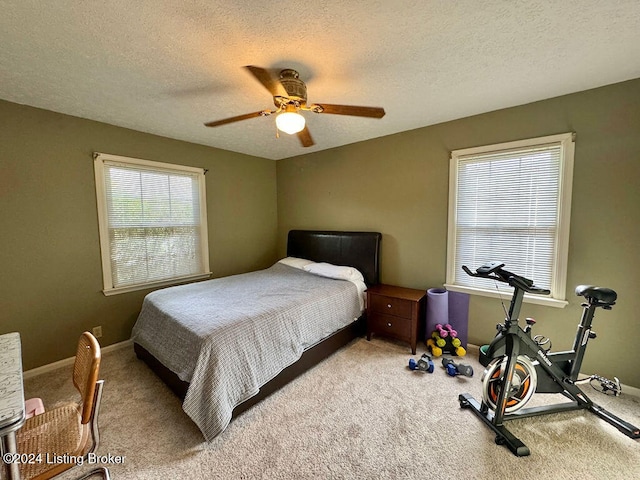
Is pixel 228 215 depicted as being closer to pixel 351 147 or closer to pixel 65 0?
pixel 351 147

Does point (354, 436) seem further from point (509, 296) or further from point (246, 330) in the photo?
point (509, 296)

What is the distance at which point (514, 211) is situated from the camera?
249 cm

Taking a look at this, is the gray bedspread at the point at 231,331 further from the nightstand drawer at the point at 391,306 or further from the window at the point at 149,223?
the window at the point at 149,223

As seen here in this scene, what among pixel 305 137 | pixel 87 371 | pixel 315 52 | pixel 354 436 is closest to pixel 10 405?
pixel 87 371

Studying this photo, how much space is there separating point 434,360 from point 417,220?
59.8 inches

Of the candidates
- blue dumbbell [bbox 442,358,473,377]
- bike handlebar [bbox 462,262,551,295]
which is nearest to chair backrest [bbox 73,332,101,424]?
bike handlebar [bbox 462,262,551,295]

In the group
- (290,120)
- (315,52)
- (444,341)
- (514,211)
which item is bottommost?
(444,341)

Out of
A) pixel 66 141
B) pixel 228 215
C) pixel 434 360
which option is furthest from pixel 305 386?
pixel 66 141

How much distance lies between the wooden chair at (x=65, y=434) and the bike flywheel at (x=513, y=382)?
2236mm

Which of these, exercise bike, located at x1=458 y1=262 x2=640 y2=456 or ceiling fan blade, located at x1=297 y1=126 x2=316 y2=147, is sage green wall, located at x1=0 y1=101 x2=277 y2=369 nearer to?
ceiling fan blade, located at x1=297 y1=126 x2=316 y2=147

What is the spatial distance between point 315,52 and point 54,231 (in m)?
2.89

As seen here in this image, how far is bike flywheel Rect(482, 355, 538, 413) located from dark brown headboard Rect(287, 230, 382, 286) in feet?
5.33

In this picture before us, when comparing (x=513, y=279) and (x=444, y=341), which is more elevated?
(x=513, y=279)

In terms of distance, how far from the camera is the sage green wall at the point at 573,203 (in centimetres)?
203
